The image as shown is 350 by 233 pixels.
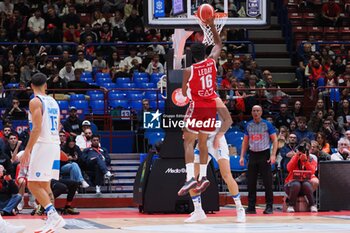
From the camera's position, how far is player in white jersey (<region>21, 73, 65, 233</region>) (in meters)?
11.2

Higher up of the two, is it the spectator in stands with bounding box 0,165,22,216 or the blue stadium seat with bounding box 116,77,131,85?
the blue stadium seat with bounding box 116,77,131,85

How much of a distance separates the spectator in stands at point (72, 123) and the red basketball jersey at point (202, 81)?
8052 mm

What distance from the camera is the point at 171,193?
1595cm

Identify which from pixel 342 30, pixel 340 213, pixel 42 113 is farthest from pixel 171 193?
pixel 342 30

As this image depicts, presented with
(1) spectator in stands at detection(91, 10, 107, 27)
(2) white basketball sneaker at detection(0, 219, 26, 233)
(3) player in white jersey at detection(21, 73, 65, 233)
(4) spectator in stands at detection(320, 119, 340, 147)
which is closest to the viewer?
(2) white basketball sneaker at detection(0, 219, 26, 233)

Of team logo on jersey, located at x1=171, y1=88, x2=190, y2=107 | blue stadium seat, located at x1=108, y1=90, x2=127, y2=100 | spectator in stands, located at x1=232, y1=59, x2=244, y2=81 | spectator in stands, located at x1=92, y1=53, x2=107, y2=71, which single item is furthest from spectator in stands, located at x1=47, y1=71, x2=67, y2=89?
team logo on jersey, located at x1=171, y1=88, x2=190, y2=107

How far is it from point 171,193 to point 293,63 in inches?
499

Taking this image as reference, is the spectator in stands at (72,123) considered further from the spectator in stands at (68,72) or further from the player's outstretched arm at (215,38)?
the player's outstretched arm at (215,38)

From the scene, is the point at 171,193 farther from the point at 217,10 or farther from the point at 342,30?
the point at 342,30

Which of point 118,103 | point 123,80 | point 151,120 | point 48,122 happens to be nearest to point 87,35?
point 123,80

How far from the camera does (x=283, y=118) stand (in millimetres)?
22375

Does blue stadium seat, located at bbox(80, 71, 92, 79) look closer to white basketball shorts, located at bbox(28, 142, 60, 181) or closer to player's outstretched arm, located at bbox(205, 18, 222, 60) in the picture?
player's outstretched arm, located at bbox(205, 18, 222, 60)

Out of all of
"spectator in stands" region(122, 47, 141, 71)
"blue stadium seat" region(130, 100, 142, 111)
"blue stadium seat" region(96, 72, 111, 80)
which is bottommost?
"blue stadium seat" region(130, 100, 142, 111)

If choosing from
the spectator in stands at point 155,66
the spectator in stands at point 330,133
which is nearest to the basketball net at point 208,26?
the spectator in stands at point 330,133
